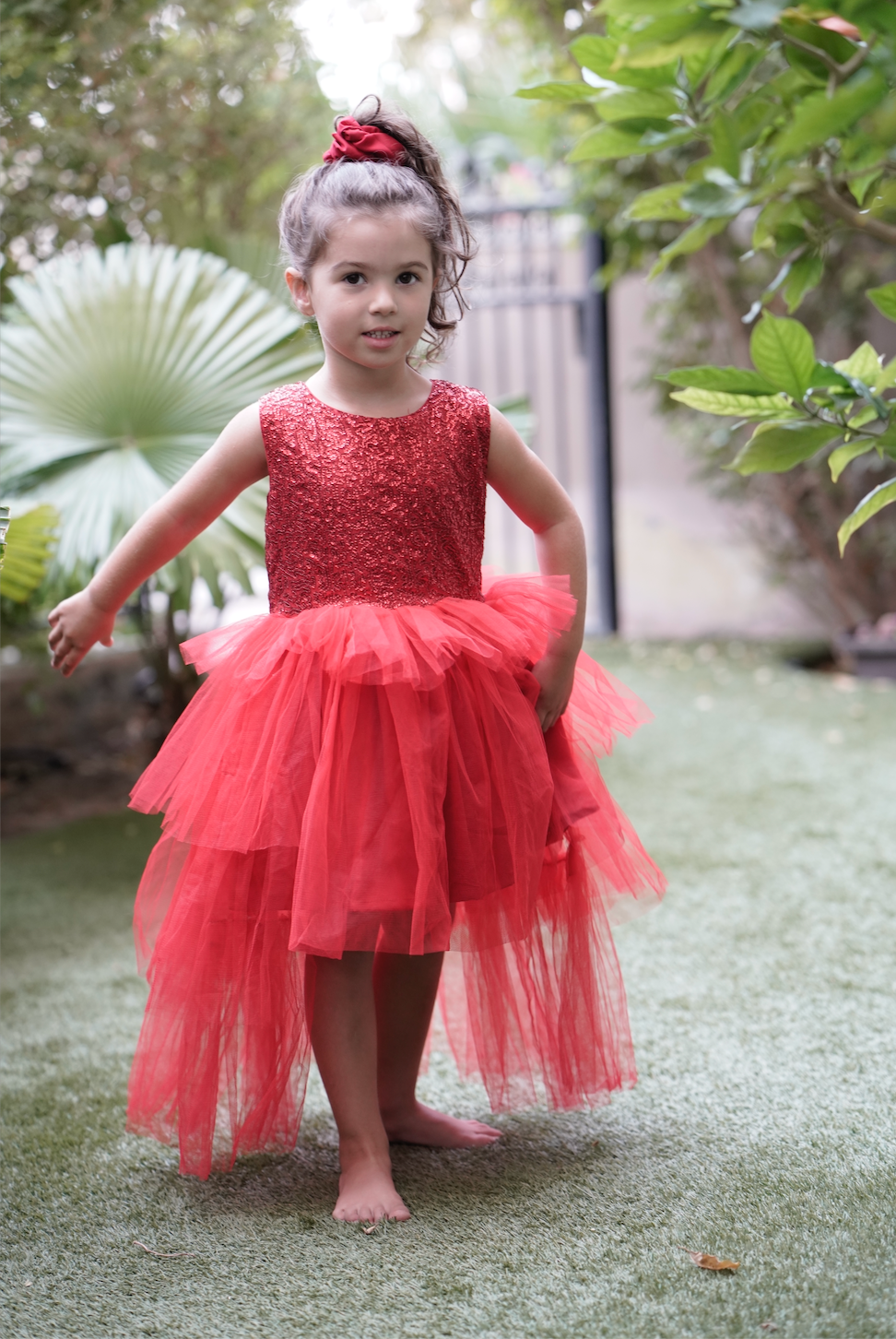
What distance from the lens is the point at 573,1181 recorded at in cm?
146

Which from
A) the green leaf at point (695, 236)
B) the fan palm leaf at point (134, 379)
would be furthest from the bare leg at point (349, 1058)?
the fan palm leaf at point (134, 379)

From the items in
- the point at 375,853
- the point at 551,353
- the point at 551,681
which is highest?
the point at 551,353

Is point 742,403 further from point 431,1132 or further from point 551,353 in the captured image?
point 551,353

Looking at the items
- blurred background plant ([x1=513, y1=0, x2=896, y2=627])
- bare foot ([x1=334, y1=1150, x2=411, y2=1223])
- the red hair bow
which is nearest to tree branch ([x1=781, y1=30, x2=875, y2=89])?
blurred background plant ([x1=513, y1=0, x2=896, y2=627])

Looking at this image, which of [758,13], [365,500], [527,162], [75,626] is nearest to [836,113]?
[758,13]

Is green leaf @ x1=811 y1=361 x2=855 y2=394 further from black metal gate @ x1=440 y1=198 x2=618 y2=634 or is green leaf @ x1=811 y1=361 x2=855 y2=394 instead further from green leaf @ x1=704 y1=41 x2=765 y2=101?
black metal gate @ x1=440 y1=198 x2=618 y2=634

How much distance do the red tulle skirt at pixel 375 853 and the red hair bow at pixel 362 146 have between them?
1.78 feet

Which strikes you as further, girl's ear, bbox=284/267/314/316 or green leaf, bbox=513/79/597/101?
girl's ear, bbox=284/267/314/316

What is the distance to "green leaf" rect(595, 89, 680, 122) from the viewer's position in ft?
3.75

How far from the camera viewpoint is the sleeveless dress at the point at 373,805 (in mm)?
1337

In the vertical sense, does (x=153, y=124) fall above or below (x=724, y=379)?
above

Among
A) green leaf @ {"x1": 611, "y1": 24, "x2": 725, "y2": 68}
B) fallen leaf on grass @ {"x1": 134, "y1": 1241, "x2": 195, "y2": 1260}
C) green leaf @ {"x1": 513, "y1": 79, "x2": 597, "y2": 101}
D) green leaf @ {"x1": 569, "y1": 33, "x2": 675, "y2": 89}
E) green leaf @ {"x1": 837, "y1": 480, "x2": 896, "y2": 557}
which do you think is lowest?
fallen leaf on grass @ {"x1": 134, "y1": 1241, "x2": 195, "y2": 1260}

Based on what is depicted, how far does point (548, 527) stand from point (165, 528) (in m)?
0.49

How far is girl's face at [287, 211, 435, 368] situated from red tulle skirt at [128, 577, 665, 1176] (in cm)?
31
